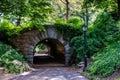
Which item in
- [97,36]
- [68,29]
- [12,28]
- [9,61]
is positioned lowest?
[9,61]

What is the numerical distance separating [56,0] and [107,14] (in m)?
11.4

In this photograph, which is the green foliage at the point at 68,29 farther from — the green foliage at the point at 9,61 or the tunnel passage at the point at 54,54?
the green foliage at the point at 9,61

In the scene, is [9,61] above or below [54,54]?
above

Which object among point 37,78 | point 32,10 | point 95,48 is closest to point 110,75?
point 37,78

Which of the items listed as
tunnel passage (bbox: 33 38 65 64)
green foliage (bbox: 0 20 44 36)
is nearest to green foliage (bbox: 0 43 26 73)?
green foliage (bbox: 0 20 44 36)

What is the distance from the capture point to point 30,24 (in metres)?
18.7

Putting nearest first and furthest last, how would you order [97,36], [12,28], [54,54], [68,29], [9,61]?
[9,61] < [97,36] < [12,28] < [68,29] < [54,54]

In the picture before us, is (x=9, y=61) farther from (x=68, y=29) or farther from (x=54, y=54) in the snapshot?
(x=54, y=54)

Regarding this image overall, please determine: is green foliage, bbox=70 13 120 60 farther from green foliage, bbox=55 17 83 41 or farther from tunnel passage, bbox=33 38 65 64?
tunnel passage, bbox=33 38 65 64

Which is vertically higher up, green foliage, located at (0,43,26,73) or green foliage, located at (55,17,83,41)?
green foliage, located at (55,17,83,41)

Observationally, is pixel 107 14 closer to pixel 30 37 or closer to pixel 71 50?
pixel 71 50

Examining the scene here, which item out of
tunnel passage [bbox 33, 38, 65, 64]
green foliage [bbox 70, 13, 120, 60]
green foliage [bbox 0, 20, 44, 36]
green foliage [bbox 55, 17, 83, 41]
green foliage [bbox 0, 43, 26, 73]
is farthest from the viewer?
tunnel passage [bbox 33, 38, 65, 64]

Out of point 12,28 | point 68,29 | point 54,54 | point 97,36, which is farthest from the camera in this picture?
point 54,54

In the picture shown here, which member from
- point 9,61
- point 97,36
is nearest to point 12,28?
point 9,61
